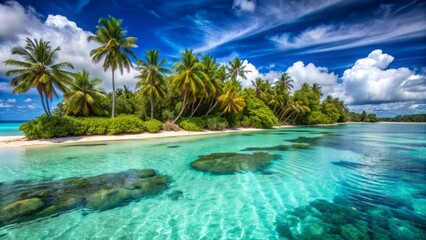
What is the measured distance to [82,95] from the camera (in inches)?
915

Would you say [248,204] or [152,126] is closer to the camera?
[248,204]

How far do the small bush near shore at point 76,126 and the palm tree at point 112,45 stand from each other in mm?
4010

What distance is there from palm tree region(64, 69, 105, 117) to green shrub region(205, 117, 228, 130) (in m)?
15.3

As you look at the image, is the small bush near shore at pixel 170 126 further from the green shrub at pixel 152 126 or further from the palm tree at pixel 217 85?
the palm tree at pixel 217 85

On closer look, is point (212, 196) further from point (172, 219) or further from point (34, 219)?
point (34, 219)

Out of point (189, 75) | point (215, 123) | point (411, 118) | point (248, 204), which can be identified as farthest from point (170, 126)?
point (411, 118)

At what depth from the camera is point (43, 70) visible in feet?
64.5

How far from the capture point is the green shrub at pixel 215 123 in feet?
105

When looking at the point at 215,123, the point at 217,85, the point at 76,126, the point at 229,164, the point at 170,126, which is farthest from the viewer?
the point at 215,123

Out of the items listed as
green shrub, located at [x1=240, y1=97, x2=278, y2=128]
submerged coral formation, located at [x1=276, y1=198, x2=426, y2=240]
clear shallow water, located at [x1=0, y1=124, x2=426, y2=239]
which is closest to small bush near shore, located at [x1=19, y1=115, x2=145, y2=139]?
clear shallow water, located at [x1=0, y1=124, x2=426, y2=239]

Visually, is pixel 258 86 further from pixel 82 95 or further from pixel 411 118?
pixel 411 118

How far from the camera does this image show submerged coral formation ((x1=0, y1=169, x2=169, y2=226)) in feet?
17.6

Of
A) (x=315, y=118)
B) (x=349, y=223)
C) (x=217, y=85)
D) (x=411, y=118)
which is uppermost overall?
(x=217, y=85)

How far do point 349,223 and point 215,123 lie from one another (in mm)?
27842
